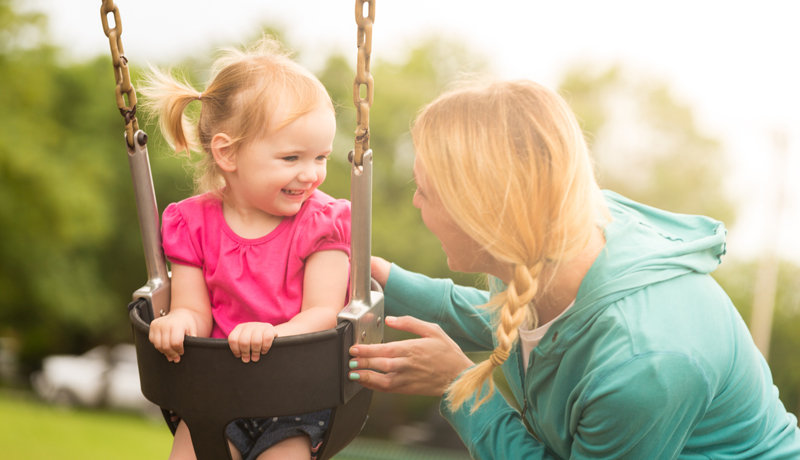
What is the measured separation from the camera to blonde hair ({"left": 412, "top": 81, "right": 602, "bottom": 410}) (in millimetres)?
1407

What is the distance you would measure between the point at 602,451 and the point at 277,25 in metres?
17.8

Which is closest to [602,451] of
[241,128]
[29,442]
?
[241,128]

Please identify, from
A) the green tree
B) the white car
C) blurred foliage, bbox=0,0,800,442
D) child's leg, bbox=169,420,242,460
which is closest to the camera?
child's leg, bbox=169,420,242,460

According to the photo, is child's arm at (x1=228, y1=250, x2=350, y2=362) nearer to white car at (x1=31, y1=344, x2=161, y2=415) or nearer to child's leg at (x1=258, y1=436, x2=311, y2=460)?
child's leg at (x1=258, y1=436, x2=311, y2=460)

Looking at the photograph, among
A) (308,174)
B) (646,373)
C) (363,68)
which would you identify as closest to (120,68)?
(308,174)

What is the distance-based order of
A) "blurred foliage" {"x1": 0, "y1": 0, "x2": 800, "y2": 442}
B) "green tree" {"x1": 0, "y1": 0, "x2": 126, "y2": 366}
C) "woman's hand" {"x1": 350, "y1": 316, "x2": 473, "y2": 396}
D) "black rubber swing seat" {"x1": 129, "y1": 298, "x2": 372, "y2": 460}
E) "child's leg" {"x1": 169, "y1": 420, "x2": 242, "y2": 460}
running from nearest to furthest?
"black rubber swing seat" {"x1": 129, "y1": 298, "x2": 372, "y2": 460}
"woman's hand" {"x1": 350, "y1": 316, "x2": 473, "y2": 396}
"child's leg" {"x1": 169, "y1": 420, "x2": 242, "y2": 460}
"green tree" {"x1": 0, "y1": 0, "x2": 126, "y2": 366}
"blurred foliage" {"x1": 0, "y1": 0, "x2": 800, "y2": 442}

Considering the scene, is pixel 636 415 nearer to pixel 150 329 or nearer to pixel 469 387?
pixel 469 387

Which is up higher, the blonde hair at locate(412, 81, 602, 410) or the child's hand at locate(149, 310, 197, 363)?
the blonde hair at locate(412, 81, 602, 410)

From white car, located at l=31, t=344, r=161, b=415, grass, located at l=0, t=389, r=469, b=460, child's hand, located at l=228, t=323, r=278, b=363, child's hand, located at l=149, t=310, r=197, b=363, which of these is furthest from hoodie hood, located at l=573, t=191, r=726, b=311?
white car, located at l=31, t=344, r=161, b=415

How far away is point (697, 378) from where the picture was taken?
1335 millimetres

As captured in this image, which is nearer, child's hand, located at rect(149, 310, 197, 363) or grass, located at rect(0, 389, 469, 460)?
child's hand, located at rect(149, 310, 197, 363)

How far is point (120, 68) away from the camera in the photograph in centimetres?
141

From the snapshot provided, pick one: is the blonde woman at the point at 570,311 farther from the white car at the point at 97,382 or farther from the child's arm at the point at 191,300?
the white car at the point at 97,382

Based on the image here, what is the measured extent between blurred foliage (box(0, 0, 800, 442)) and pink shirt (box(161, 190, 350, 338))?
12.2 m
